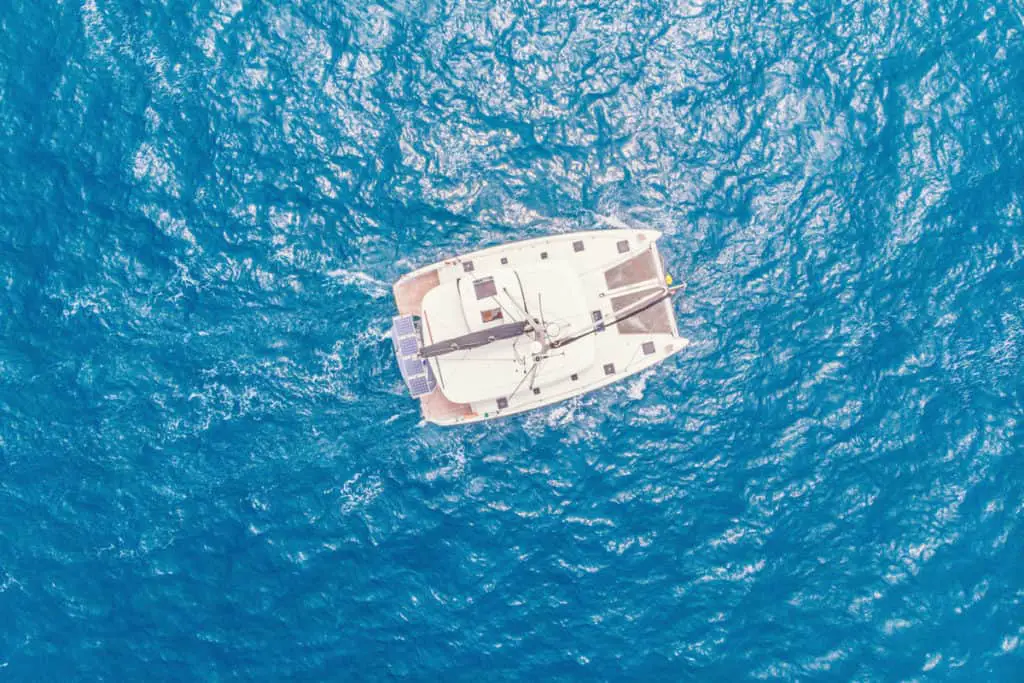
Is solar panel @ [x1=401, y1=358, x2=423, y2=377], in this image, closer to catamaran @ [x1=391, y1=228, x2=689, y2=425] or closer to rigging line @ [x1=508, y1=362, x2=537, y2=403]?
catamaran @ [x1=391, y1=228, x2=689, y2=425]

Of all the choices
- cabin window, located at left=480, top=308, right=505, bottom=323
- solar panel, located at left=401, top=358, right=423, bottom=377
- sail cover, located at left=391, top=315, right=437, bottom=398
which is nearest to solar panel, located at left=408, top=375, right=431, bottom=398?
sail cover, located at left=391, top=315, right=437, bottom=398

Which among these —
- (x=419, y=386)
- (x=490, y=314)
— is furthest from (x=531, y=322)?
(x=419, y=386)

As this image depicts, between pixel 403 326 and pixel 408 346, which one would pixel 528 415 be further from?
pixel 403 326

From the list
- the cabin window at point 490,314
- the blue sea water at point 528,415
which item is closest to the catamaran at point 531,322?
the cabin window at point 490,314

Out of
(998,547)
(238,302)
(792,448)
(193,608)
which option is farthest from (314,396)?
(998,547)

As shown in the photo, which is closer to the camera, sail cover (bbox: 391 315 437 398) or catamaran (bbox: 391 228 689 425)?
catamaran (bbox: 391 228 689 425)

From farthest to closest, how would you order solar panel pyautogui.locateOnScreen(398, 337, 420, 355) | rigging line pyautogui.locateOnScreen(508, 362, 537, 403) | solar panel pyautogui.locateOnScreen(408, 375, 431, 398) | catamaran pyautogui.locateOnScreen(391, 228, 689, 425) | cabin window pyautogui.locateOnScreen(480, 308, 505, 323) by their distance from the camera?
solar panel pyautogui.locateOnScreen(408, 375, 431, 398)
solar panel pyautogui.locateOnScreen(398, 337, 420, 355)
rigging line pyautogui.locateOnScreen(508, 362, 537, 403)
catamaran pyautogui.locateOnScreen(391, 228, 689, 425)
cabin window pyautogui.locateOnScreen(480, 308, 505, 323)
